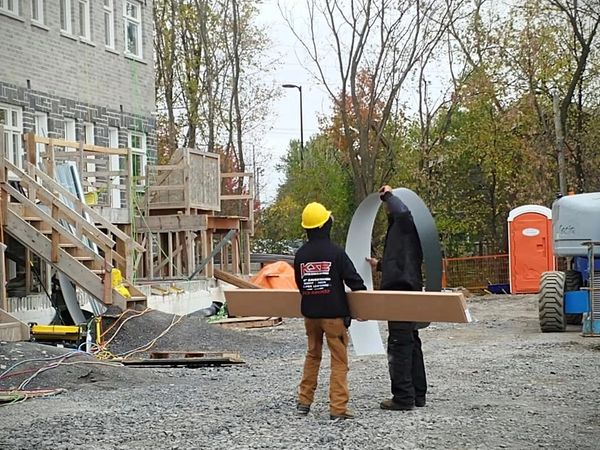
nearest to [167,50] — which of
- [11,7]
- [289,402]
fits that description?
[11,7]

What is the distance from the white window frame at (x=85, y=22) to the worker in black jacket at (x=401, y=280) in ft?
59.3

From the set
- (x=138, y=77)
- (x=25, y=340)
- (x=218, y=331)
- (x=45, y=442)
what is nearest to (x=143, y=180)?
(x=138, y=77)

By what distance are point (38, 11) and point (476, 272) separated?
17300 millimetres

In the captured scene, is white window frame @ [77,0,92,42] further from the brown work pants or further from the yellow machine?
the brown work pants

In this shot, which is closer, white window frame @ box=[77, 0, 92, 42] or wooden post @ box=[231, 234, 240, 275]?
white window frame @ box=[77, 0, 92, 42]

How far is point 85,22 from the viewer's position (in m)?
27.1

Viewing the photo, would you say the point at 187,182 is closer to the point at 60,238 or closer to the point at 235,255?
the point at 235,255

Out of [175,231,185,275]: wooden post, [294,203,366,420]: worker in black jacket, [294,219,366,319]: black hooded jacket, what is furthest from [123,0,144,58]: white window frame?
[294,219,366,319]: black hooded jacket

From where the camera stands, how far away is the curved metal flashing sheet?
1026 cm

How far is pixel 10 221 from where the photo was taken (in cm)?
1739

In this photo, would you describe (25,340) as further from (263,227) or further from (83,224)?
(263,227)

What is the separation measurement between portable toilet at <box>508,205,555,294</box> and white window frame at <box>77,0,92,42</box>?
13.5 m

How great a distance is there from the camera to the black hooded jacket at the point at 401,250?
1023cm

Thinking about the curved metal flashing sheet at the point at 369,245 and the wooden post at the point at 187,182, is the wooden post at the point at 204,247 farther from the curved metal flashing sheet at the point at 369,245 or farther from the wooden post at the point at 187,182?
the curved metal flashing sheet at the point at 369,245
